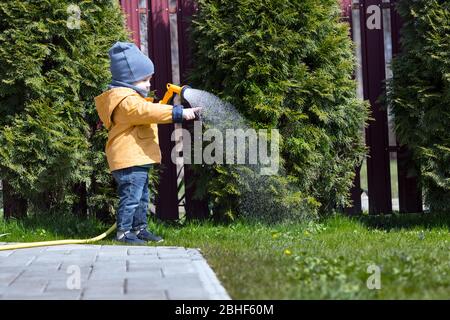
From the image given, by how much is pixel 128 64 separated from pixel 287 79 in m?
1.47

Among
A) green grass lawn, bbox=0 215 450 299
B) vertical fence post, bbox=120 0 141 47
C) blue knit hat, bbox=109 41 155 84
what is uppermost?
vertical fence post, bbox=120 0 141 47

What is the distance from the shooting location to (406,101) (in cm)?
637

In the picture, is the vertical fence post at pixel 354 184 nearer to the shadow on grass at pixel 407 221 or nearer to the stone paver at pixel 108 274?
the shadow on grass at pixel 407 221

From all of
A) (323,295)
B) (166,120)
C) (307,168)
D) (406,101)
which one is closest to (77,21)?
(166,120)

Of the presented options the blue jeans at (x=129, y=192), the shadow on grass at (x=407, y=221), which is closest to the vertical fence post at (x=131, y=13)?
the blue jeans at (x=129, y=192)

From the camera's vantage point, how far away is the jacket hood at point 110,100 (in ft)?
18.0

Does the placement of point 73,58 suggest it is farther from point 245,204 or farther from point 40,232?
point 245,204

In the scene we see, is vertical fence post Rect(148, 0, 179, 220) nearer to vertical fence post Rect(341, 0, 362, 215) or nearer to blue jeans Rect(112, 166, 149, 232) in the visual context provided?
blue jeans Rect(112, 166, 149, 232)

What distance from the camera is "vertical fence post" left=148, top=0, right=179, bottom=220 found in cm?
681

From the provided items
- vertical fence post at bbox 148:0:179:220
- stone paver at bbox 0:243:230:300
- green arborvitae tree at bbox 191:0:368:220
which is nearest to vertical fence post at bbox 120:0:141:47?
vertical fence post at bbox 148:0:179:220

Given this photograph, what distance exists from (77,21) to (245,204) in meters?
2.19

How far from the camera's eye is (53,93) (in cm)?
597

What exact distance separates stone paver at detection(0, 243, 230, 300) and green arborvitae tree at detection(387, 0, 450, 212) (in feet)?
8.43
